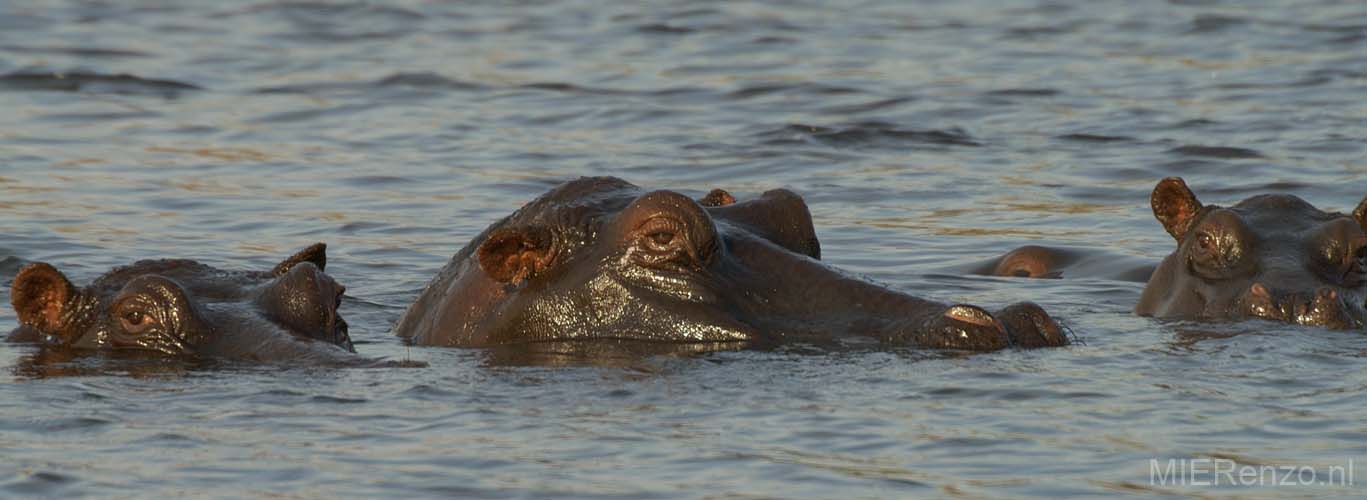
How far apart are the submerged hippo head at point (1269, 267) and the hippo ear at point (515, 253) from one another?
3.12 meters

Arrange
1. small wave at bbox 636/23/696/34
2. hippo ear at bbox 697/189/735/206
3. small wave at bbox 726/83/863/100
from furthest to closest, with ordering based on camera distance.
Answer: small wave at bbox 636/23/696/34, small wave at bbox 726/83/863/100, hippo ear at bbox 697/189/735/206

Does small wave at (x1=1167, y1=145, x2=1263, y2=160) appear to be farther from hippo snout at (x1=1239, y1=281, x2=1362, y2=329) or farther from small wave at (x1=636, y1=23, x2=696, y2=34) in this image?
small wave at (x1=636, y1=23, x2=696, y2=34)

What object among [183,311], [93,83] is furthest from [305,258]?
[93,83]

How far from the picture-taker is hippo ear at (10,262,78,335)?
9.50 metres

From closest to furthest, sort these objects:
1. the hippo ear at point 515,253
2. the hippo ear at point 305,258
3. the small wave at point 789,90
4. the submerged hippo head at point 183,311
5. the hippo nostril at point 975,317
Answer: the hippo nostril at point 975,317 < the submerged hippo head at point 183,311 < the hippo ear at point 515,253 < the hippo ear at point 305,258 < the small wave at point 789,90

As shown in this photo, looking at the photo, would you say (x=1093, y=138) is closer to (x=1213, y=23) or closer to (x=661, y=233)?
(x=1213, y=23)

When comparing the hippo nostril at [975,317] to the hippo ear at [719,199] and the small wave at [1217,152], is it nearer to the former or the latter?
the hippo ear at [719,199]

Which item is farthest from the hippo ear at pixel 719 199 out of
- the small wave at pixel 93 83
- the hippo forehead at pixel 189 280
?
the small wave at pixel 93 83

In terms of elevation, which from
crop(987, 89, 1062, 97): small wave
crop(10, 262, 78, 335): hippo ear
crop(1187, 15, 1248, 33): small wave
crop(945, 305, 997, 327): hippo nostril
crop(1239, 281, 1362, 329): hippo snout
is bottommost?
crop(1239, 281, 1362, 329): hippo snout

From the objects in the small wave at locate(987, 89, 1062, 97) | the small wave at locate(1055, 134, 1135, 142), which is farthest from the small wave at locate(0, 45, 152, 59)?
the small wave at locate(1055, 134, 1135, 142)

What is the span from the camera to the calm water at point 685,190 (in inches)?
314

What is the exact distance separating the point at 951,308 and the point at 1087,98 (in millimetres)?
12391

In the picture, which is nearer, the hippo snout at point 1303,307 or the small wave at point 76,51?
the hippo snout at point 1303,307

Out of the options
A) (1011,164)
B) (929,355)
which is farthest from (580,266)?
(1011,164)
